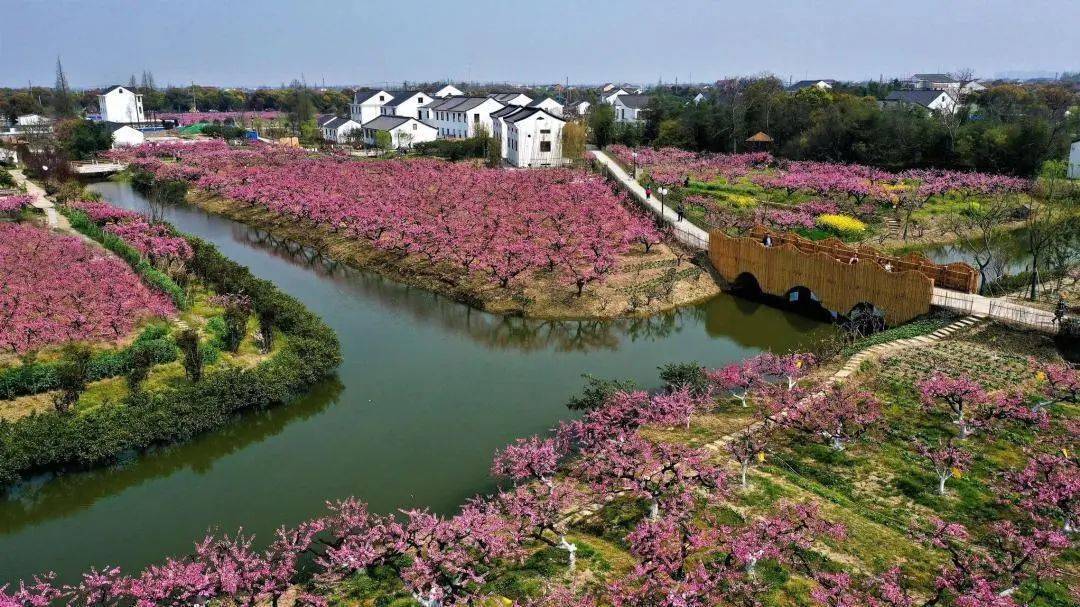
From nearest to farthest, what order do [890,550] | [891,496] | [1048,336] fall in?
1. [890,550]
2. [891,496]
3. [1048,336]

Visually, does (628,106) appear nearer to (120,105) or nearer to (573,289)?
(573,289)

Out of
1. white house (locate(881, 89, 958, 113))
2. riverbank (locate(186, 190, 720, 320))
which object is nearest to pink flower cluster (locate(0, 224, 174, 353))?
riverbank (locate(186, 190, 720, 320))

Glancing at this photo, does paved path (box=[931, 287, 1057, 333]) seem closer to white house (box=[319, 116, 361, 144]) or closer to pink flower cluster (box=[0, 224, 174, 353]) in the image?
pink flower cluster (box=[0, 224, 174, 353])

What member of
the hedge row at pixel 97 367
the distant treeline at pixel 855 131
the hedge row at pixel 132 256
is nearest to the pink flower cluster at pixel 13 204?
the hedge row at pixel 132 256

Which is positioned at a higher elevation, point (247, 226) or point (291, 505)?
point (247, 226)

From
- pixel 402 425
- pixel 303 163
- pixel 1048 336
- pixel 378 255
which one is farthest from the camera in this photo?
pixel 303 163

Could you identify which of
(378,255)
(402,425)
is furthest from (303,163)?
(402,425)

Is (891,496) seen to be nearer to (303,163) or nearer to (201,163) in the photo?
(303,163)
